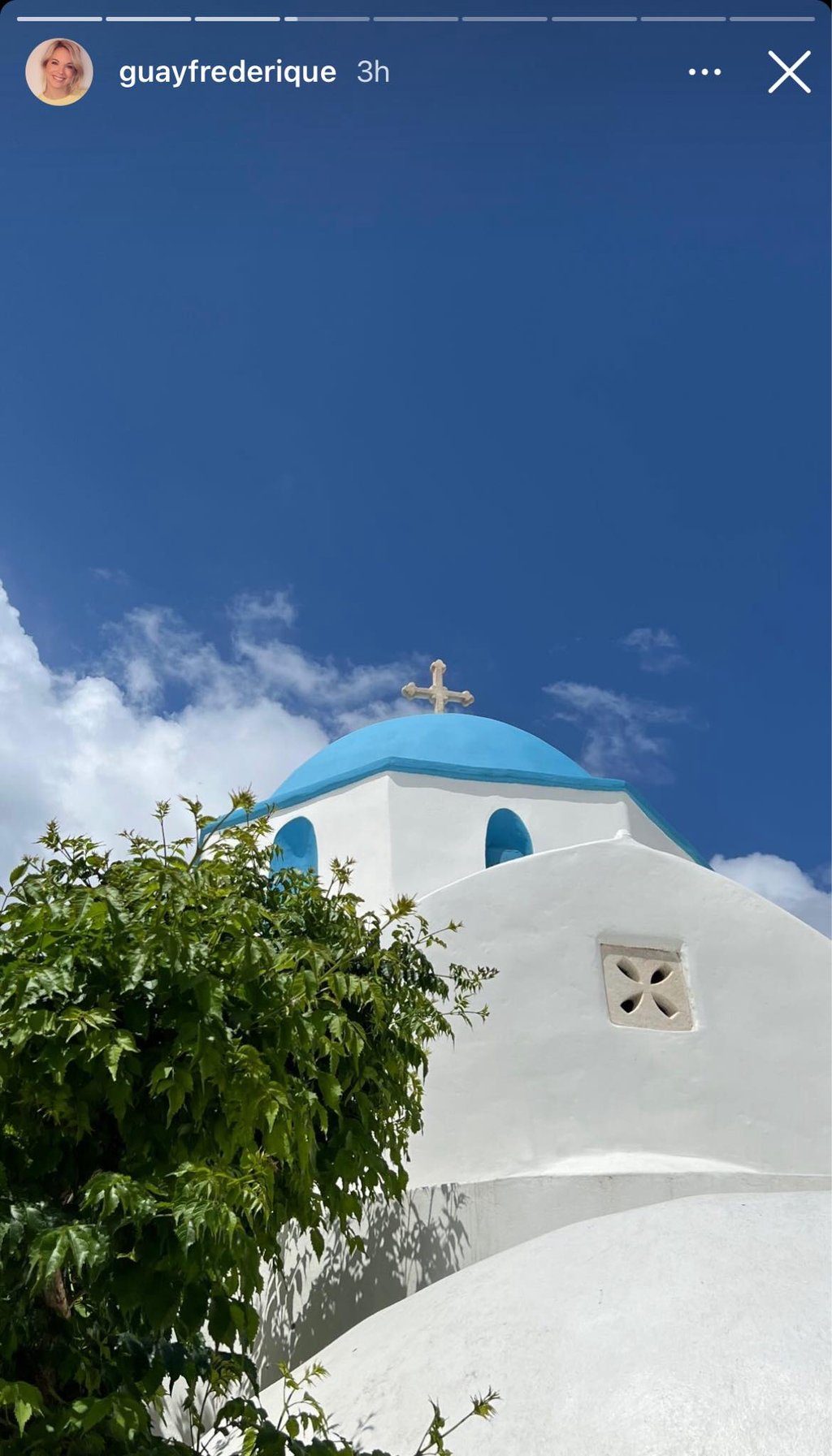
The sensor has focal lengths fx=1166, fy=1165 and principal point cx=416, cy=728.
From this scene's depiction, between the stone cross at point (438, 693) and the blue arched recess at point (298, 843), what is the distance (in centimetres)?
232

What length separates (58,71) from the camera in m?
5.02

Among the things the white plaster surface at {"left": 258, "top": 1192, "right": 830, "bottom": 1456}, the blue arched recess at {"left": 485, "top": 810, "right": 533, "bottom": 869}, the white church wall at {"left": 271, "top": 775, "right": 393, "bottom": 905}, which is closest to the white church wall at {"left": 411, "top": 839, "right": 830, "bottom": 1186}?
the white plaster surface at {"left": 258, "top": 1192, "right": 830, "bottom": 1456}

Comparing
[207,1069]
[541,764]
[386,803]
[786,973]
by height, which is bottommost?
[207,1069]

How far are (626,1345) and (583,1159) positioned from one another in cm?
274

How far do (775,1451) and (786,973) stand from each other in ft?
15.1

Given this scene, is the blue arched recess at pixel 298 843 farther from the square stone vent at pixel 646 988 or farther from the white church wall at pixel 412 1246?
the white church wall at pixel 412 1246

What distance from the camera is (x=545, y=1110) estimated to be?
23.2ft

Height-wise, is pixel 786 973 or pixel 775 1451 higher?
pixel 786 973

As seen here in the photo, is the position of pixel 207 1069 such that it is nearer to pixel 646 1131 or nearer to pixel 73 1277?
pixel 73 1277

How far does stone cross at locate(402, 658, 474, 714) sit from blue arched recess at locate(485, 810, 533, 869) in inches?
82.6

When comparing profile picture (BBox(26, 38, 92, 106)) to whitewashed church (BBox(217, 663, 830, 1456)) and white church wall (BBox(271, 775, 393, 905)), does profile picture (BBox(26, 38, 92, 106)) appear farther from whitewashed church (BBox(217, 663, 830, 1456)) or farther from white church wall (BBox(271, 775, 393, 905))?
white church wall (BBox(271, 775, 393, 905))

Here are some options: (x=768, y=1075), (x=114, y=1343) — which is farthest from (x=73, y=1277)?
(x=768, y=1075)

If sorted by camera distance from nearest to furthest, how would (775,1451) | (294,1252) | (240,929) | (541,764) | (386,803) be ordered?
(240,929) → (775,1451) → (294,1252) → (386,803) → (541,764)

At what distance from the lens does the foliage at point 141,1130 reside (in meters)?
2.95
